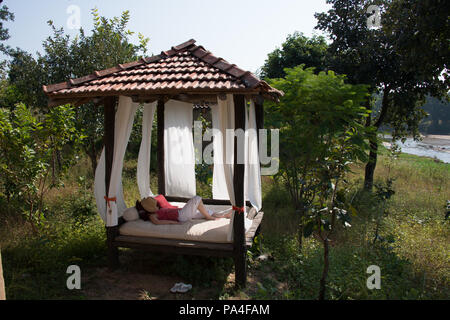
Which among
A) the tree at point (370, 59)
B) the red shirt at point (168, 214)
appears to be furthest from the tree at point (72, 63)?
the tree at point (370, 59)

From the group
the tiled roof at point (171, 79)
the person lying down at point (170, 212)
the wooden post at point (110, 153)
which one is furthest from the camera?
the person lying down at point (170, 212)

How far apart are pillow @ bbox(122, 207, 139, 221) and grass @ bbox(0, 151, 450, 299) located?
0.70m

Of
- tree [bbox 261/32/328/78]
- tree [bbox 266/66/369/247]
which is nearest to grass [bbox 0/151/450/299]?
tree [bbox 266/66/369/247]

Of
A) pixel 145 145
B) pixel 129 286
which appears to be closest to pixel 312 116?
pixel 145 145

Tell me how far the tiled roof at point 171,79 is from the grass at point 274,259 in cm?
255

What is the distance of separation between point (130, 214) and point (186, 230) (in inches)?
43.5

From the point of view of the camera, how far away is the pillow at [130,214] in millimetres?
5414

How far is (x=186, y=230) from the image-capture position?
495cm

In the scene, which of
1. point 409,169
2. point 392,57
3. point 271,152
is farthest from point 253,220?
point 409,169

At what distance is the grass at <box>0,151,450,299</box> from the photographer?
438 centimetres

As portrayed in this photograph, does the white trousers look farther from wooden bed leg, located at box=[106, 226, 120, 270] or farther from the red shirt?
wooden bed leg, located at box=[106, 226, 120, 270]

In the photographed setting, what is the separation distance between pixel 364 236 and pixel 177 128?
4.28m

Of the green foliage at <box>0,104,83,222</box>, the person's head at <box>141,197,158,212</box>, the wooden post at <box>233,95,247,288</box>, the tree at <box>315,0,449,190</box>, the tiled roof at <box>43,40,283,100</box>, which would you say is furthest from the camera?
A: the tree at <box>315,0,449,190</box>

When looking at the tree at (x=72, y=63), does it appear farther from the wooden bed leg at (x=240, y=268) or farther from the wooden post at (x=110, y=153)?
the wooden bed leg at (x=240, y=268)
